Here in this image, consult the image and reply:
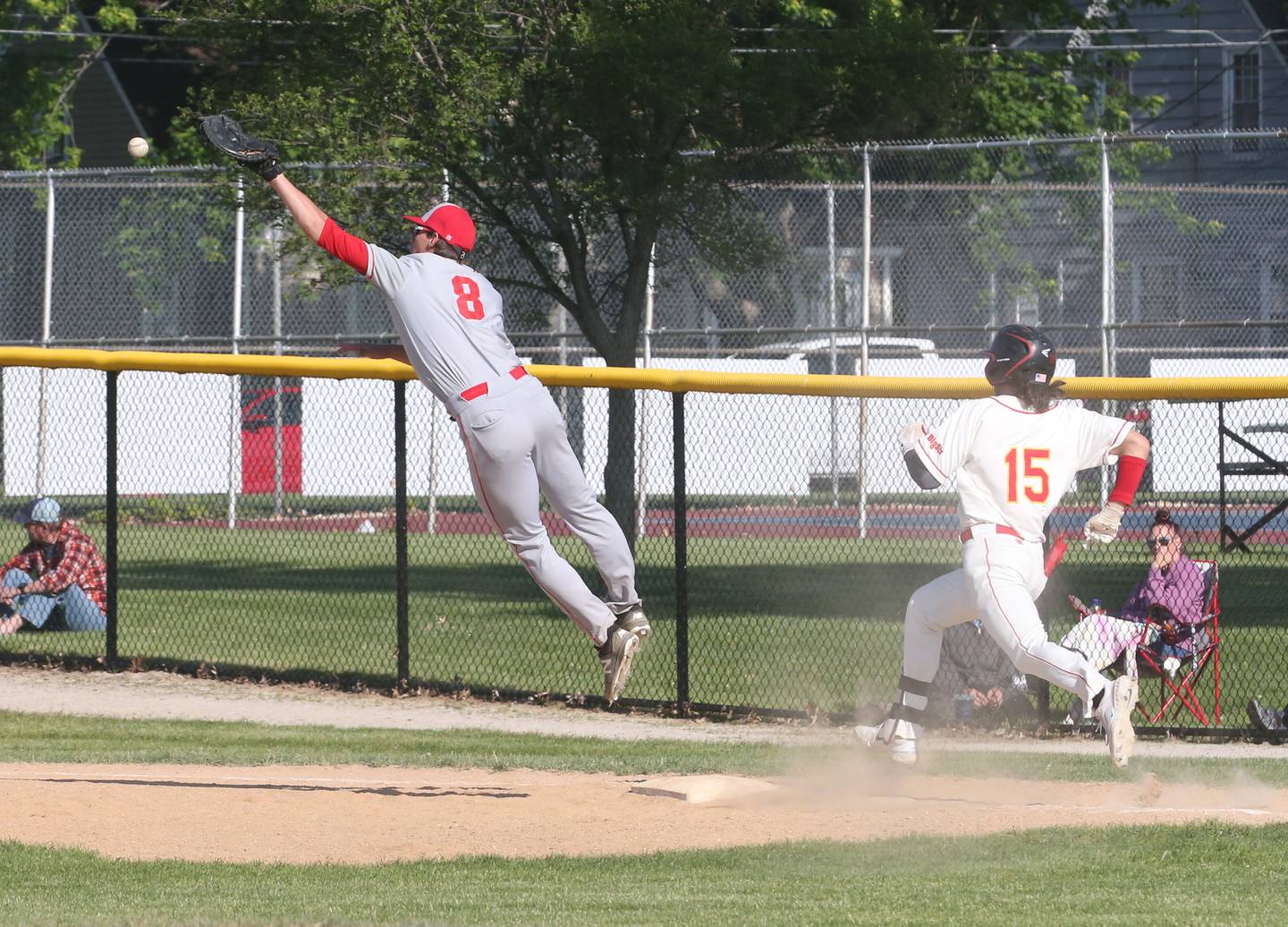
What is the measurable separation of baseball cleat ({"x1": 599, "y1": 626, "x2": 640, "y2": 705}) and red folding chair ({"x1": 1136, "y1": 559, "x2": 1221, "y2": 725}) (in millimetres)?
3525

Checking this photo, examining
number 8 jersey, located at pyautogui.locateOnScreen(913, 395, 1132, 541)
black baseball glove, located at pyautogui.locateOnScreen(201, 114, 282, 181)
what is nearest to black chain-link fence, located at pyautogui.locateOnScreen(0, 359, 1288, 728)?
number 8 jersey, located at pyautogui.locateOnScreen(913, 395, 1132, 541)

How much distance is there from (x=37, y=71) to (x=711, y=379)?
18.7 meters

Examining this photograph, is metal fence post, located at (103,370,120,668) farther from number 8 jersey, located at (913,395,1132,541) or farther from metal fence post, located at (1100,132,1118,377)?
metal fence post, located at (1100,132,1118,377)

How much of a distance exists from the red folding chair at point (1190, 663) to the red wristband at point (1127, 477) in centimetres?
260

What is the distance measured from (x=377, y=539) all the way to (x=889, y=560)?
683cm

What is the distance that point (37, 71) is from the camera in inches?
1030

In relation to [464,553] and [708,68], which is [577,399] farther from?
[708,68]

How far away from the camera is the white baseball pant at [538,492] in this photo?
24.5 ft

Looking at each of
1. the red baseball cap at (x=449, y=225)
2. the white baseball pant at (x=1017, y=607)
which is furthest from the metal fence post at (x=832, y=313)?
the red baseball cap at (x=449, y=225)

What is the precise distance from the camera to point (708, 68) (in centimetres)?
1350

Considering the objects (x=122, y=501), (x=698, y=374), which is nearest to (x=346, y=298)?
(x=122, y=501)

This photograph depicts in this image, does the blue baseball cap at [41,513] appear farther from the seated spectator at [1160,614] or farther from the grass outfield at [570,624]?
the seated spectator at [1160,614]

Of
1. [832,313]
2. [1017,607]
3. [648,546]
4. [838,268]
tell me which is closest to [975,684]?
[1017,607]

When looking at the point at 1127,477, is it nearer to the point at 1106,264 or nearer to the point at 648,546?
the point at 1106,264
